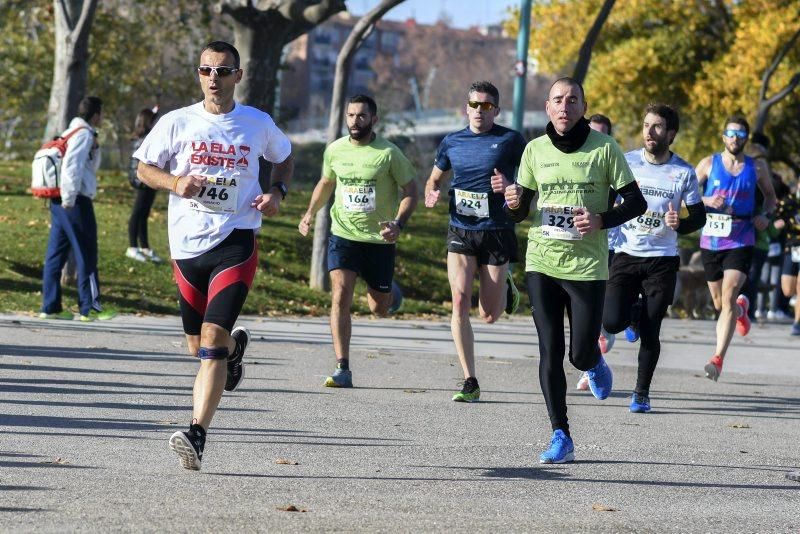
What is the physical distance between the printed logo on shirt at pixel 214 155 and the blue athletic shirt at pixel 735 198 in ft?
19.7

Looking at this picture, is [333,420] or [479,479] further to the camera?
[333,420]

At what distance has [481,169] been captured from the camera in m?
10.7

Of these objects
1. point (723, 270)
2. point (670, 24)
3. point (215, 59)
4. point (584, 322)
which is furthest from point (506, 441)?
point (670, 24)

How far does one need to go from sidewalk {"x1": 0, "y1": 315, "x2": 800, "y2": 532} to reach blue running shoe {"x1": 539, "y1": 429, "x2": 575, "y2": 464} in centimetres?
8

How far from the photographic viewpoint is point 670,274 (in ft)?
35.4

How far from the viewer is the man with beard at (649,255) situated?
418 inches

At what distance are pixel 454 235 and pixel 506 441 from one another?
→ 242 cm

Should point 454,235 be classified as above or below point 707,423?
above

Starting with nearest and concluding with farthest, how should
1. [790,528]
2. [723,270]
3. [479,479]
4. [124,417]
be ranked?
1. [790,528]
2. [479,479]
3. [124,417]
4. [723,270]

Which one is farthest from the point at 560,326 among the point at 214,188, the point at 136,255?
the point at 136,255

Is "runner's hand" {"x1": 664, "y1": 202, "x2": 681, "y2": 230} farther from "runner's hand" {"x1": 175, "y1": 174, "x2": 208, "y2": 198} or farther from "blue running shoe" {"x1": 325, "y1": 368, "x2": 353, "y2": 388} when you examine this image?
"runner's hand" {"x1": 175, "y1": 174, "x2": 208, "y2": 198}

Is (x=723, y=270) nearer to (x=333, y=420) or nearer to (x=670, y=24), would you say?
(x=333, y=420)

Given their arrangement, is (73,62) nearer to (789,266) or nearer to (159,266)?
(159,266)

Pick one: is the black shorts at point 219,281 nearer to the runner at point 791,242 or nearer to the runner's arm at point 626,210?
the runner's arm at point 626,210
